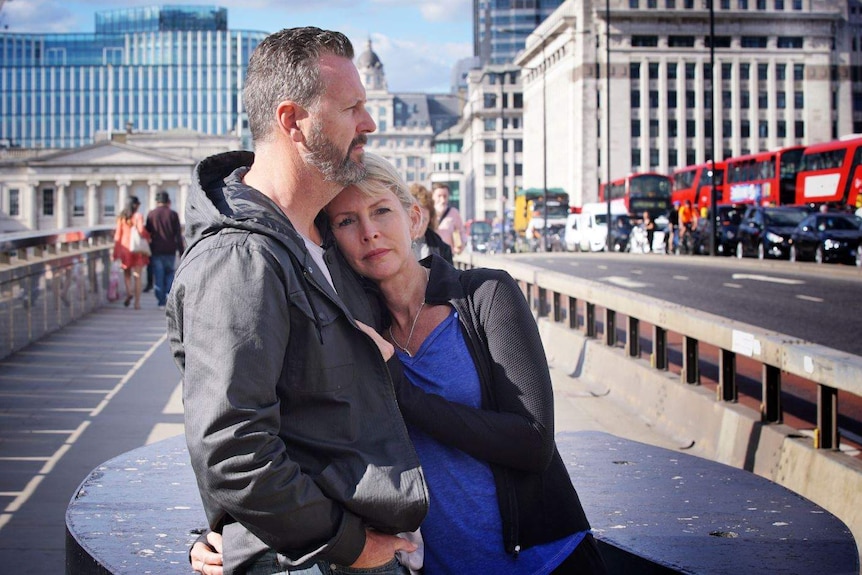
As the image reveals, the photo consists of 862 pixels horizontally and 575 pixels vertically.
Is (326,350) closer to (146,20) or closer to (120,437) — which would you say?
(120,437)

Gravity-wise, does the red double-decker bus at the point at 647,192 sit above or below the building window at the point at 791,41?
below

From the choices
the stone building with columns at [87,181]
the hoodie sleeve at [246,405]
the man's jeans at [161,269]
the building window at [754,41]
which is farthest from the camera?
the stone building with columns at [87,181]

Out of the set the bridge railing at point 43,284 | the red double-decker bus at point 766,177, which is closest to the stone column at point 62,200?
the red double-decker bus at point 766,177

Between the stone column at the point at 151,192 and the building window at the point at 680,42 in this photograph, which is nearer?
the building window at the point at 680,42

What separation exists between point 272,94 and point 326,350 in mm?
593

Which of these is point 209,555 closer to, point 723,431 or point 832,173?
point 723,431

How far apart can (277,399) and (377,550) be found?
417mm

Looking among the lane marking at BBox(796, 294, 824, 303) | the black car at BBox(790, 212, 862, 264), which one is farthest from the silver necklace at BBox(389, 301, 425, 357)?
the black car at BBox(790, 212, 862, 264)

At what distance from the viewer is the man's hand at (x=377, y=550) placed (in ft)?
8.48

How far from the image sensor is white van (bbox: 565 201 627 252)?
Result: 64.4 meters

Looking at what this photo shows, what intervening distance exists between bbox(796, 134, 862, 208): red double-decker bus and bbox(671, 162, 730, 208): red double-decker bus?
382 inches

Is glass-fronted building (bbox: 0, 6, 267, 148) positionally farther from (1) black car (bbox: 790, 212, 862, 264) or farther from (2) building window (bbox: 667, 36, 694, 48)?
(1) black car (bbox: 790, 212, 862, 264)

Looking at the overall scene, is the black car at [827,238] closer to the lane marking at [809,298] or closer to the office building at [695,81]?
the lane marking at [809,298]

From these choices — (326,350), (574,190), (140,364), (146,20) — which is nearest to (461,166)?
(146,20)
